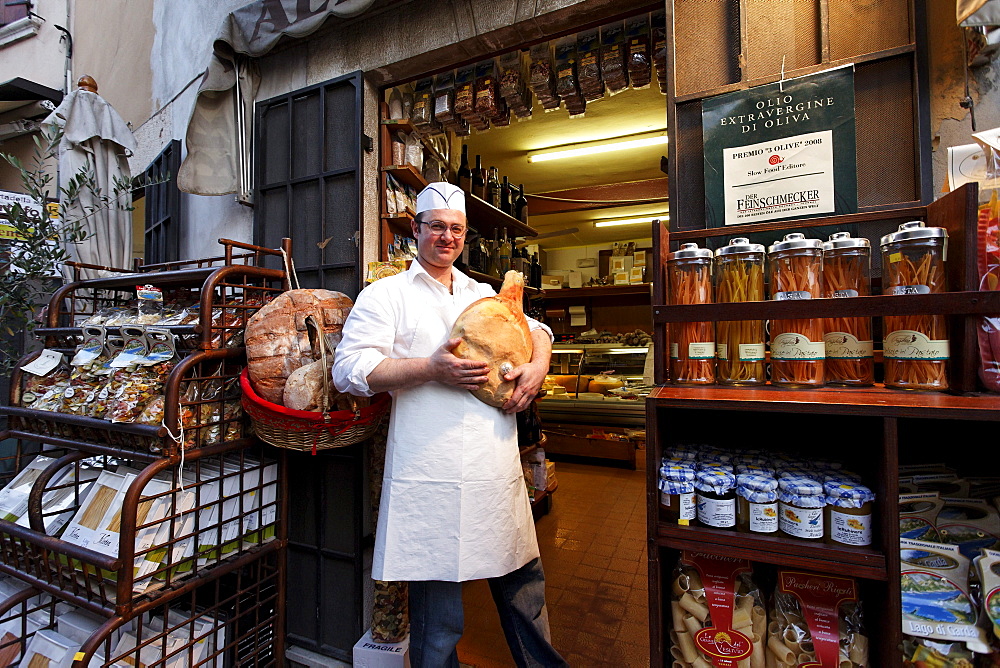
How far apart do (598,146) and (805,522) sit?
4.31 metres

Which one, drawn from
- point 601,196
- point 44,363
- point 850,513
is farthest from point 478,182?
point 850,513

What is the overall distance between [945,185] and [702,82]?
823mm

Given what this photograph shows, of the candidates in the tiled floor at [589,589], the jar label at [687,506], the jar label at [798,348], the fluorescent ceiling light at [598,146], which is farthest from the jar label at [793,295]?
the fluorescent ceiling light at [598,146]

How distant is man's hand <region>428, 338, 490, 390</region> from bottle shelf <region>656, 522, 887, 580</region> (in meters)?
0.67

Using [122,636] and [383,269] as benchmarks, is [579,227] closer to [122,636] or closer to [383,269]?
[383,269]

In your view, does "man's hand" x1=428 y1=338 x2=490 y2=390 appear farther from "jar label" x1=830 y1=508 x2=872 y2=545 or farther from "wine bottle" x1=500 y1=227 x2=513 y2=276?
"wine bottle" x1=500 y1=227 x2=513 y2=276

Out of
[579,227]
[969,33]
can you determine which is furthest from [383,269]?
[579,227]

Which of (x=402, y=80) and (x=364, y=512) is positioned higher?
(x=402, y=80)

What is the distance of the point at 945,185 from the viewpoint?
4.59ft

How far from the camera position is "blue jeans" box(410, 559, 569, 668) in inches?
61.0

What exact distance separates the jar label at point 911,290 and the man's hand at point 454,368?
3.73 feet

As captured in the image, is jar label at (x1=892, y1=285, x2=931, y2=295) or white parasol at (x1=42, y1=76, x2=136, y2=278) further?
white parasol at (x1=42, y1=76, x2=136, y2=278)

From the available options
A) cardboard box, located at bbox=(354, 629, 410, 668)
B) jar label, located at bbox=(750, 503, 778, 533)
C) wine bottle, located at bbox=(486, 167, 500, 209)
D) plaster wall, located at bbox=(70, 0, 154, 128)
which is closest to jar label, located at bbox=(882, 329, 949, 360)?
jar label, located at bbox=(750, 503, 778, 533)

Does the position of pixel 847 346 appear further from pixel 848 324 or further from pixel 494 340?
pixel 494 340
